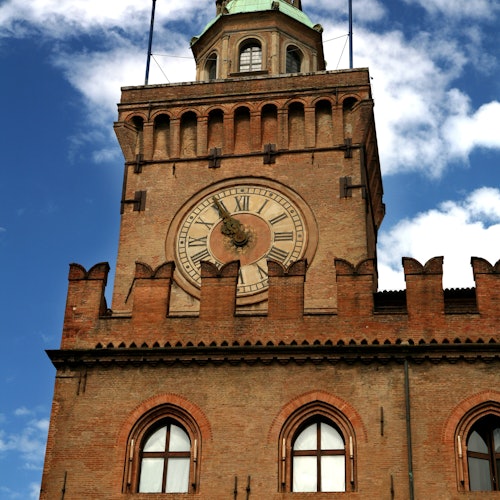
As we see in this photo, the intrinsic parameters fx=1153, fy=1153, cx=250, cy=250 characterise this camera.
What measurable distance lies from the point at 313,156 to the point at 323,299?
14.1 ft

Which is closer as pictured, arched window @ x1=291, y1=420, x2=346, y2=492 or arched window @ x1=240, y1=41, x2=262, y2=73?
arched window @ x1=291, y1=420, x2=346, y2=492

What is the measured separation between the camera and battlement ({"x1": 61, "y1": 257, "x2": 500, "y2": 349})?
22.6 m

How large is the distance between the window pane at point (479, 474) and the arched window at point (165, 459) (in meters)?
5.25

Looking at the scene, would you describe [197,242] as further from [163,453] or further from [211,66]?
[163,453]

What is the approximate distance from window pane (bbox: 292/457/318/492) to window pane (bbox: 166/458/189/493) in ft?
6.69

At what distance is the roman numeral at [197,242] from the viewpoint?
92.8 ft

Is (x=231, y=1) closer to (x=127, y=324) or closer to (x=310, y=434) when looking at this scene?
(x=127, y=324)

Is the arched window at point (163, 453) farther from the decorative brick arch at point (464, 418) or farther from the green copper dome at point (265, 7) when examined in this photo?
the green copper dome at point (265, 7)

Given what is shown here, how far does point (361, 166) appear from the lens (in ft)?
94.4

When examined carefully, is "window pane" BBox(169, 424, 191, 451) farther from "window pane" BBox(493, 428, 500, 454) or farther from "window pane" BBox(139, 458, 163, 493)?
"window pane" BBox(493, 428, 500, 454)

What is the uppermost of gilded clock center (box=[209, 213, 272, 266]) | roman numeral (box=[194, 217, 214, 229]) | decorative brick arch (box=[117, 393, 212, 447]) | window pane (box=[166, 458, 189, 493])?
roman numeral (box=[194, 217, 214, 229])

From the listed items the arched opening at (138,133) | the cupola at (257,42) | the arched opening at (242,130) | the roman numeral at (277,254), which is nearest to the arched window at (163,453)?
the roman numeral at (277,254)

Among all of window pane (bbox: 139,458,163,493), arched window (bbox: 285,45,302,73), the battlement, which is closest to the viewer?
window pane (bbox: 139,458,163,493)

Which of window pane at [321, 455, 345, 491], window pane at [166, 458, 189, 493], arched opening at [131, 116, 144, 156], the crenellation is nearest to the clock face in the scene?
arched opening at [131, 116, 144, 156]
